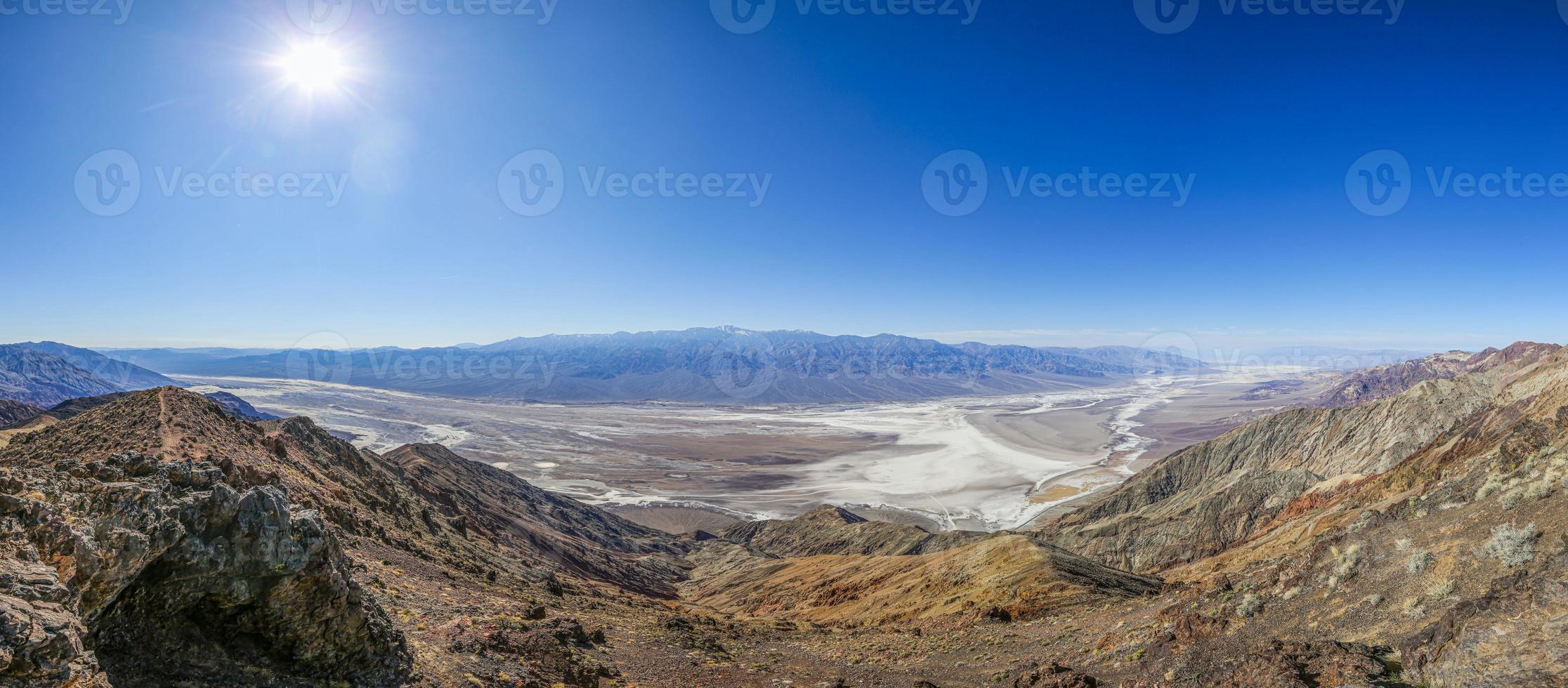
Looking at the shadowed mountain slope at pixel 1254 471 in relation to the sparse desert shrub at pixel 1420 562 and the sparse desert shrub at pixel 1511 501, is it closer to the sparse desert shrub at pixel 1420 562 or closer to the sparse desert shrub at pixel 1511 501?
the sparse desert shrub at pixel 1511 501

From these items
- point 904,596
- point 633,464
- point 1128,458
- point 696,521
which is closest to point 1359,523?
point 904,596

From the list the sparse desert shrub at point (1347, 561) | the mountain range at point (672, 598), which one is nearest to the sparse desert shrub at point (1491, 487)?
the mountain range at point (672, 598)

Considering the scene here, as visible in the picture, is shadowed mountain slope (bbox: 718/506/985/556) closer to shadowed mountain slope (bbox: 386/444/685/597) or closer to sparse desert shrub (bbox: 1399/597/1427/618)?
shadowed mountain slope (bbox: 386/444/685/597)

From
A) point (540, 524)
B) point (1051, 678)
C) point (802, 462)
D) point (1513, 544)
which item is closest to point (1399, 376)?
point (802, 462)

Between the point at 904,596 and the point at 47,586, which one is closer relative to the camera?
the point at 47,586

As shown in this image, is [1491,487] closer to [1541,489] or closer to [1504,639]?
[1541,489]

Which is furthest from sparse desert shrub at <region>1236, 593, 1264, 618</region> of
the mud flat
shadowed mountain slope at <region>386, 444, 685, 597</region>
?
the mud flat

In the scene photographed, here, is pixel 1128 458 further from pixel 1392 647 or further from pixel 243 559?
pixel 243 559
